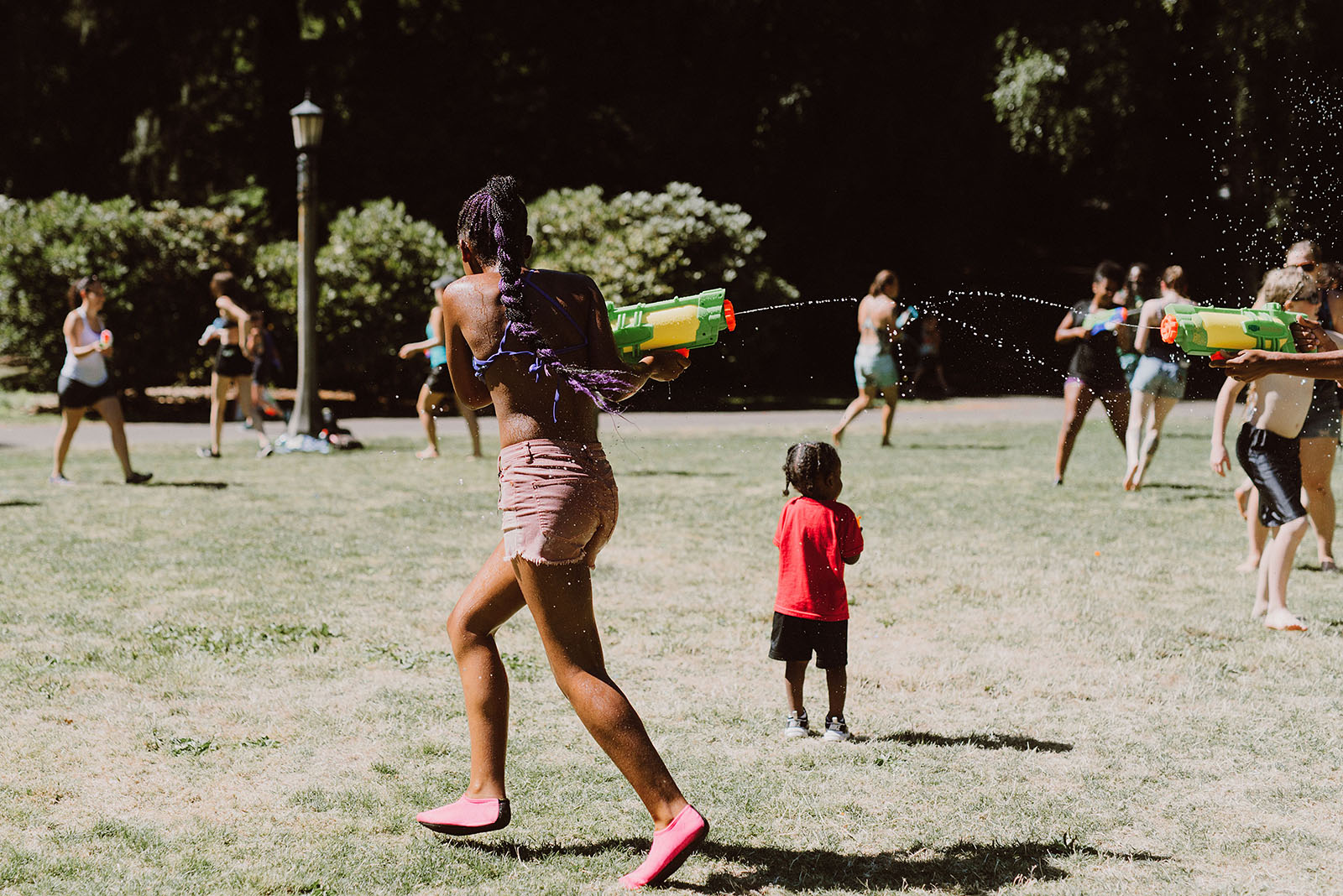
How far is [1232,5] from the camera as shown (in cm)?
2189

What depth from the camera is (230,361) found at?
567 inches

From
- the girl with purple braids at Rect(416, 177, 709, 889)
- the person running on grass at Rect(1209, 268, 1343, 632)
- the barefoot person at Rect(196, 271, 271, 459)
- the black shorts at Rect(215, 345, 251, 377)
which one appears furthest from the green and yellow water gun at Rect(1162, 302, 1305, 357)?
the black shorts at Rect(215, 345, 251, 377)

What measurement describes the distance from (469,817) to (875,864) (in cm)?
119

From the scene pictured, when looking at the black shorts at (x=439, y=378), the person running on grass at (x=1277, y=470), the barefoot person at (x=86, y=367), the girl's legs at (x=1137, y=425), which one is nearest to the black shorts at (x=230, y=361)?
the black shorts at (x=439, y=378)

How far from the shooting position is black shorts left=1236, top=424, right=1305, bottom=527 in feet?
22.0

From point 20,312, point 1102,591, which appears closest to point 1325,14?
point 1102,591

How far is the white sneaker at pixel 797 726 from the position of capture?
500 cm

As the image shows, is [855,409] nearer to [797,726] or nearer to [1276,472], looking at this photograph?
[1276,472]

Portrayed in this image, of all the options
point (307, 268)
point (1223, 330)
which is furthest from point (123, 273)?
point (1223, 330)

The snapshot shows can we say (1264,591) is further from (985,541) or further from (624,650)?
(624,650)

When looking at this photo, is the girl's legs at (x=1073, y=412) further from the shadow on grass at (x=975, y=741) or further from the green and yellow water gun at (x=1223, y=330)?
the shadow on grass at (x=975, y=741)

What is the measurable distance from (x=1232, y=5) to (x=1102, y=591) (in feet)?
58.5

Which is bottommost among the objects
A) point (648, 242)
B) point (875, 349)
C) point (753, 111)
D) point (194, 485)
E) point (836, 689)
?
point (836, 689)

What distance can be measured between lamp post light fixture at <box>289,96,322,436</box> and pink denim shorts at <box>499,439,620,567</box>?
470 inches
